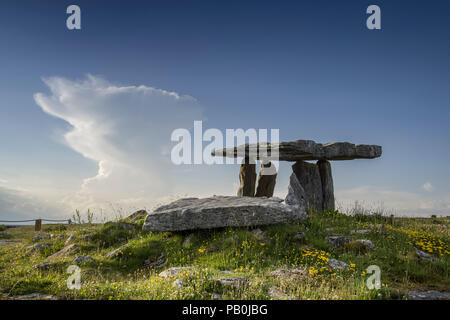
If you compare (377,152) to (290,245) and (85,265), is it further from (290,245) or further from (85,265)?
(85,265)

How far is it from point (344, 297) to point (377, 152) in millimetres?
13138

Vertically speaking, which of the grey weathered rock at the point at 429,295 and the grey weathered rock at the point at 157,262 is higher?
the grey weathered rock at the point at 429,295

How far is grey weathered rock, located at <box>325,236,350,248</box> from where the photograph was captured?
1005 cm

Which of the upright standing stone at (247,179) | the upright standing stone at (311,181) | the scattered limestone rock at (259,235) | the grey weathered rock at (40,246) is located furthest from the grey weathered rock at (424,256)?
the grey weathered rock at (40,246)

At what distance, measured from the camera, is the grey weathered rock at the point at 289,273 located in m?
6.95

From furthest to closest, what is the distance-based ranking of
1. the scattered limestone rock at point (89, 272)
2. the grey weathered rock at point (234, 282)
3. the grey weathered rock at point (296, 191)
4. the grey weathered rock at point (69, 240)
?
1. the grey weathered rock at point (296, 191)
2. the grey weathered rock at point (69, 240)
3. the scattered limestone rock at point (89, 272)
4. the grey weathered rock at point (234, 282)

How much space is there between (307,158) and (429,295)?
10084 millimetres

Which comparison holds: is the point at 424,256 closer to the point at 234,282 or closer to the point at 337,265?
the point at 337,265

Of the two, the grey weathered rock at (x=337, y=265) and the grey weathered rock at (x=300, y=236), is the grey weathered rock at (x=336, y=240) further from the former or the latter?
the grey weathered rock at (x=337, y=265)

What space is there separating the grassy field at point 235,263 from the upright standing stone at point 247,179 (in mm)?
5223

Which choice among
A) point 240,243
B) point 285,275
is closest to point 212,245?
point 240,243

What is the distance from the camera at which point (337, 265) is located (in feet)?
26.9

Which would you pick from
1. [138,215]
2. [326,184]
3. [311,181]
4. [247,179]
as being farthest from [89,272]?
[326,184]

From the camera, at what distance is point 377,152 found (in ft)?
55.3
